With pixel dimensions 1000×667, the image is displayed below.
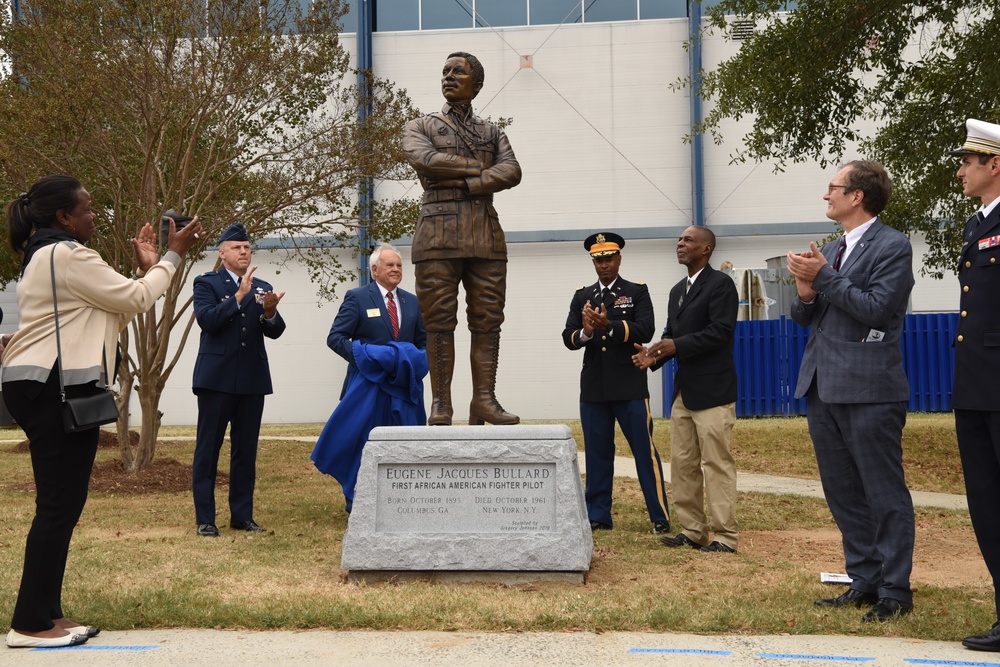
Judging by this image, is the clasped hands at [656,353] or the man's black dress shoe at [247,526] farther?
the man's black dress shoe at [247,526]

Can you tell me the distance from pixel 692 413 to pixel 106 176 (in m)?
7.28

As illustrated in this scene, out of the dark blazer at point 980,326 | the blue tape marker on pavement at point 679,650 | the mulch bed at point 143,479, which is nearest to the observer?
the blue tape marker on pavement at point 679,650

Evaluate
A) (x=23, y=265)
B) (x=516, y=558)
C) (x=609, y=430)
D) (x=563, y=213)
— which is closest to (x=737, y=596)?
(x=516, y=558)

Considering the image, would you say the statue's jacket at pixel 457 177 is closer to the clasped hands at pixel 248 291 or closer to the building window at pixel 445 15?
the clasped hands at pixel 248 291

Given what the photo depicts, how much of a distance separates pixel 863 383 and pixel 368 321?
373cm

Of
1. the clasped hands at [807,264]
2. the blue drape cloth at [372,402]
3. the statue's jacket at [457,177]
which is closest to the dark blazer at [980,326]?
the clasped hands at [807,264]

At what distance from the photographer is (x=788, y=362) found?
20641 mm

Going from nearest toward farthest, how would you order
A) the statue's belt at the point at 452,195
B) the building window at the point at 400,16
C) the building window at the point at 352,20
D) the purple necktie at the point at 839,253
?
the purple necktie at the point at 839,253, the statue's belt at the point at 452,195, the building window at the point at 352,20, the building window at the point at 400,16

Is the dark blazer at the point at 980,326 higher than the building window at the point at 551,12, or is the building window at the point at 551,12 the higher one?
the building window at the point at 551,12

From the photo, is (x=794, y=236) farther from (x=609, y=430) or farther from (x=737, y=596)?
(x=737, y=596)

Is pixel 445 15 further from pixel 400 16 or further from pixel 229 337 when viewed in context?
pixel 229 337

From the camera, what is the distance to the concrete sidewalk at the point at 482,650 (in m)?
4.06

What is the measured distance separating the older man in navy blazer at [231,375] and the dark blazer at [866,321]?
3.89 m

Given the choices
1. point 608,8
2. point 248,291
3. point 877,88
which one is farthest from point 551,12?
point 248,291
